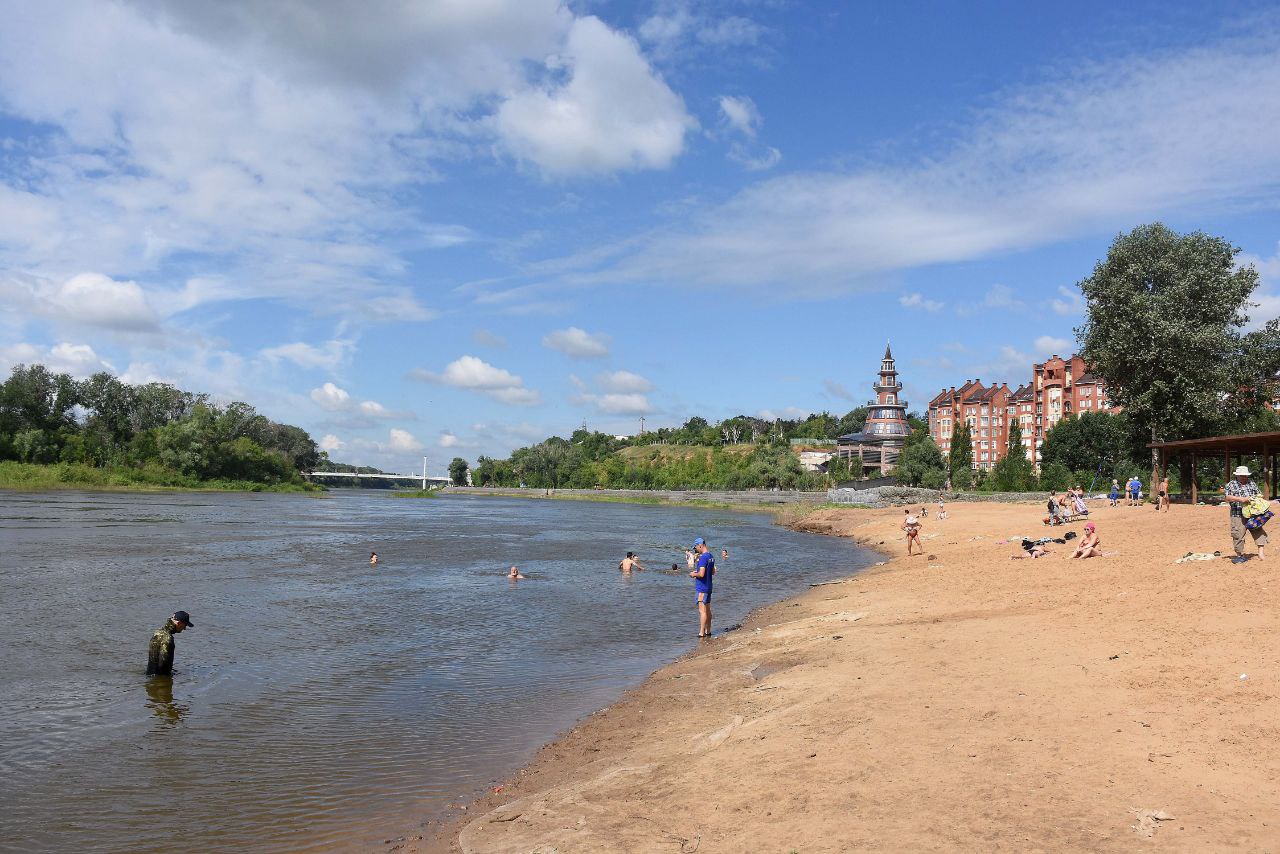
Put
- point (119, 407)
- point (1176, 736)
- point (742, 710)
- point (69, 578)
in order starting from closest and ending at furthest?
1. point (1176, 736)
2. point (742, 710)
3. point (69, 578)
4. point (119, 407)

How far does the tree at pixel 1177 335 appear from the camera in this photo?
44.3 meters

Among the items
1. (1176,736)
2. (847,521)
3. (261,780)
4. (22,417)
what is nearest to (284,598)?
(261,780)

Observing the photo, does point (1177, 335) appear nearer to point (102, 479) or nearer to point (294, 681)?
point (294, 681)

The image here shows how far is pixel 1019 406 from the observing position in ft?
482

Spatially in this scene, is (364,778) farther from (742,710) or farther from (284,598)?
(284,598)

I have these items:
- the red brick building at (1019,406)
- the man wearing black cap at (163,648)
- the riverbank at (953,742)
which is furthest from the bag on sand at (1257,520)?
the red brick building at (1019,406)

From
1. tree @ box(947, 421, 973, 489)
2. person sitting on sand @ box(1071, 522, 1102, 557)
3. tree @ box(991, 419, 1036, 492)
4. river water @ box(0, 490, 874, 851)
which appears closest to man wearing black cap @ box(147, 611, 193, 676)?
river water @ box(0, 490, 874, 851)

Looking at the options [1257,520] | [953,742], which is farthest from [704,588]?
[1257,520]

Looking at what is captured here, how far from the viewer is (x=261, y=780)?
10188 mm

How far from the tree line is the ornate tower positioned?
116054 millimetres

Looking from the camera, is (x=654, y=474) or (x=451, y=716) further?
(x=654, y=474)

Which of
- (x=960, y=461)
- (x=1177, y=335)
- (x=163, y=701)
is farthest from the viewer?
(x=960, y=461)

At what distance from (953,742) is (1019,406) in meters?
154

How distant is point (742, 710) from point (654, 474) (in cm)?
17087
